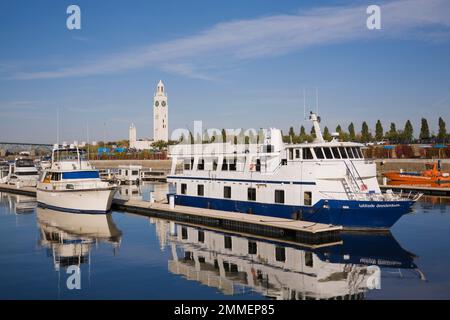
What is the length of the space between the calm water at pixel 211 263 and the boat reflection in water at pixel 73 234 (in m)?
0.07

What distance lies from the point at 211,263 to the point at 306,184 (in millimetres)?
9190

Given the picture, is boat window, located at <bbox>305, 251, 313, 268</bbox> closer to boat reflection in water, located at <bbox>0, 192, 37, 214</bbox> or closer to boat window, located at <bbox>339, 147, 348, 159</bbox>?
boat window, located at <bbox>339, 147, 348, 159</bbox>

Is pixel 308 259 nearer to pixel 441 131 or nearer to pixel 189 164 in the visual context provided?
pixel 189 164

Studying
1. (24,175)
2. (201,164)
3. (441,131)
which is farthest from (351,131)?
(201,164)

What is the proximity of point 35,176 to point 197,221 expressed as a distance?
44.9m

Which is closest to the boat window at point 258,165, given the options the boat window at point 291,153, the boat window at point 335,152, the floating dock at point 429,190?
the boat window at point 291,153

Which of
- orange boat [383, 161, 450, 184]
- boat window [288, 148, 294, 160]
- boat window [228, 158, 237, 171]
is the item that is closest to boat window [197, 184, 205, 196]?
boat window [228, 158, 237, 171]

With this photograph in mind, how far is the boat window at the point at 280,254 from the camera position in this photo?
76.8 feet

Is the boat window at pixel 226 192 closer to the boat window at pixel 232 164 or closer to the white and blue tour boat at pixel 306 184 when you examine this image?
the white and blue tour boat at pixel 306 184

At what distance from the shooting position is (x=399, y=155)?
9600 cm

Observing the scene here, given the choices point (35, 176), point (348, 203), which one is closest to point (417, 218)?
point (348, 203)
